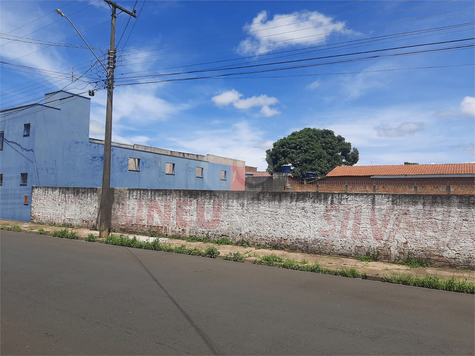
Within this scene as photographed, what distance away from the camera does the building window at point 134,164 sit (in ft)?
85.9

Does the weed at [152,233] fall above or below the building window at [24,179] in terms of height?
below

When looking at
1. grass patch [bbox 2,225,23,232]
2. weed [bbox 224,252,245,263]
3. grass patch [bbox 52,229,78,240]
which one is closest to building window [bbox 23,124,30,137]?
grass patch [bbox 2,225,23,232]

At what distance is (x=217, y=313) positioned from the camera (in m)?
5.04

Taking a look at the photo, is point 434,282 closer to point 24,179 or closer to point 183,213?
point 183,213

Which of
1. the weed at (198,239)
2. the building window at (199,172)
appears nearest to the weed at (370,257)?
the weed at (198,239)

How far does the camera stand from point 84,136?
2298 centimetres

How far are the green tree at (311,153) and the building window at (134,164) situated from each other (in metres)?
26.0

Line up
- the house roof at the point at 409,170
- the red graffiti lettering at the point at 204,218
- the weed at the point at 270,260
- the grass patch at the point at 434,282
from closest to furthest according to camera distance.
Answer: the grass patch at the point at 434,282
the weed at the point at 270,260
the red graffiti lettering at the point at 204,218
the house roof at the point at 409,170

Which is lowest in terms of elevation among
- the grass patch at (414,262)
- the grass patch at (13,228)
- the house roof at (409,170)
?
the grass patch at (13,228)

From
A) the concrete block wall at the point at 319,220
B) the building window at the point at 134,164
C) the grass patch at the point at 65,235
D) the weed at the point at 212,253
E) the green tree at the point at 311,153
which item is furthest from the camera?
the green tree at the point at 311,153

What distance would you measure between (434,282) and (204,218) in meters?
7.93

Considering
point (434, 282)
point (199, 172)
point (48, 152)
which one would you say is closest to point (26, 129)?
point (48, 152)

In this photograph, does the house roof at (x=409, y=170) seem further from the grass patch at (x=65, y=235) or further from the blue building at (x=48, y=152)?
the grass patch at (x=65, y=235)

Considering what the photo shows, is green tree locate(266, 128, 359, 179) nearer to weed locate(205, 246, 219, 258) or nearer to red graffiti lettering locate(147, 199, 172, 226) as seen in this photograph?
red graffiti lettering locate(147, 199, 172, 226)
